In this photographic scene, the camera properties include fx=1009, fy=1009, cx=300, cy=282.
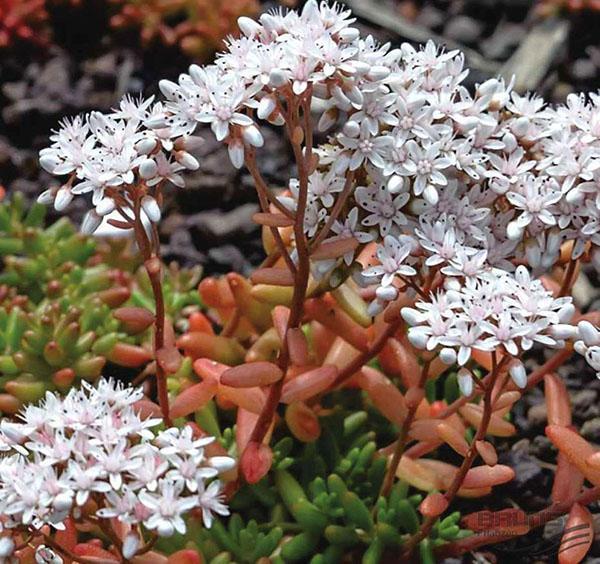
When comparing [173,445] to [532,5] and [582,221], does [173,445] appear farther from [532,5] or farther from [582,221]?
[532,5]

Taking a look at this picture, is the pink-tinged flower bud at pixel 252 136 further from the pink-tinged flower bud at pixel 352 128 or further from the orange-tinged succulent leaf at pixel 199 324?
the orange-tinged succulent leaf at pixel 199 324

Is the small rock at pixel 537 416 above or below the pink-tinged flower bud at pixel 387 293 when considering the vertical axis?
below

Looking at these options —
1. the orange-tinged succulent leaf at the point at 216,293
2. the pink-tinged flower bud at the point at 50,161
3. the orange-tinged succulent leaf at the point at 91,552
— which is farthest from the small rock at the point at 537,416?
the pink-tinged flower bud at the point at 50,161

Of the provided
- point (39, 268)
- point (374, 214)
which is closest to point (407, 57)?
point (374, 214)

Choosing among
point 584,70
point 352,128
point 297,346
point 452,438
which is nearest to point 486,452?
point 452,438

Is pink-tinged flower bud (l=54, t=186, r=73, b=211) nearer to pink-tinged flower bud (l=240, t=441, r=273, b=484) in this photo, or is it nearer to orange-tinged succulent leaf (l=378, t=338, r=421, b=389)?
pink-tinged flower bud (l=240, t=441, r=273, b=484)

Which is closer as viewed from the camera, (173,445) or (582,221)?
(173,445)

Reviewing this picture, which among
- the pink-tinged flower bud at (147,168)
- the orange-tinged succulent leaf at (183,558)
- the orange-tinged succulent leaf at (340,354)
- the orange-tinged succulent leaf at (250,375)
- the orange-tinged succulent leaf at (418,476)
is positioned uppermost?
the pink-tinged flower bud at (147,168)
